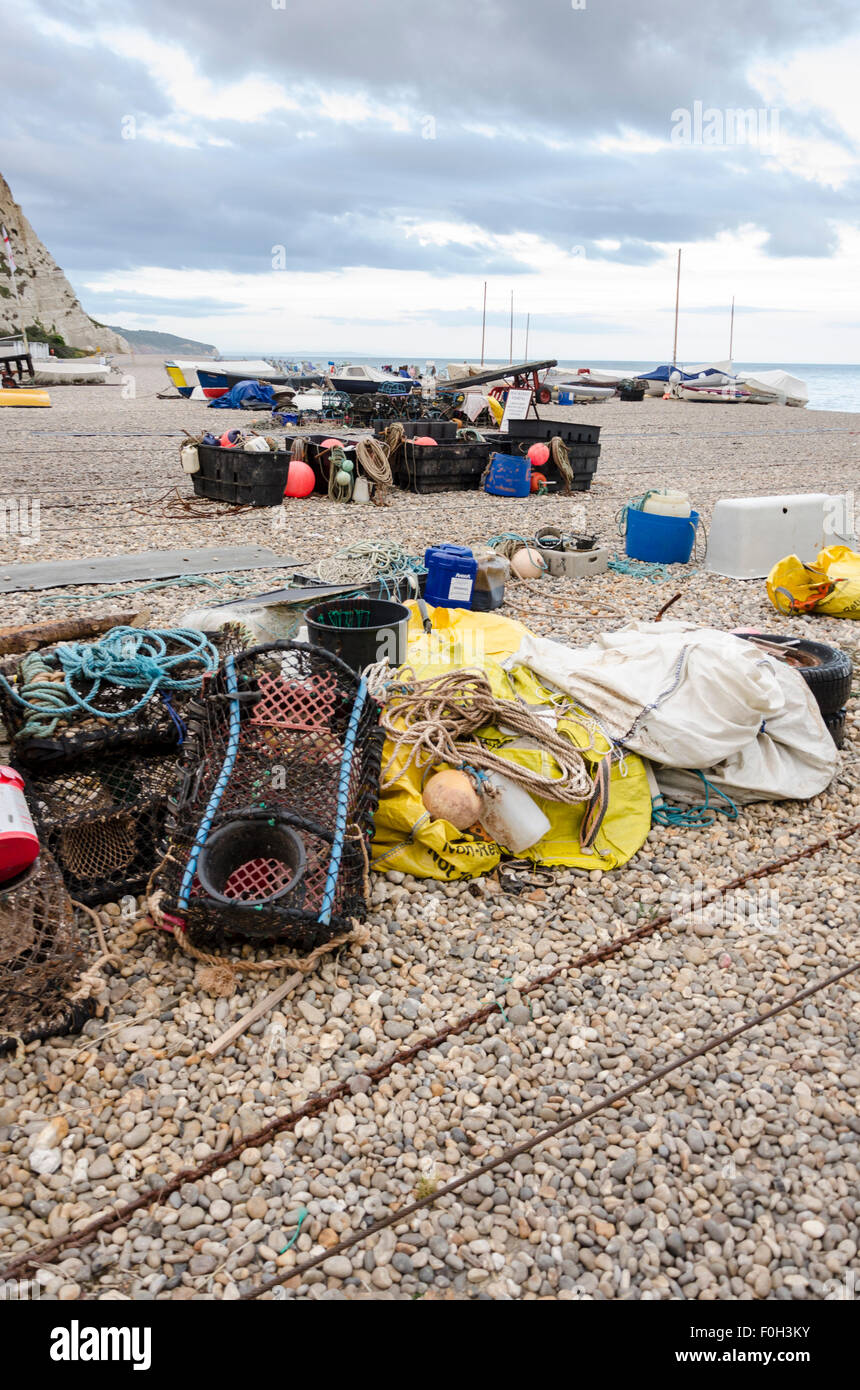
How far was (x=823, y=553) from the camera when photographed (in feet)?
24.2

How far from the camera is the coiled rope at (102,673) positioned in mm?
3186

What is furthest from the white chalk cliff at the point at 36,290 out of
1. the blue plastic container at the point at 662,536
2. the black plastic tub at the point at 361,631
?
the black plastic tub at the point at 361,631

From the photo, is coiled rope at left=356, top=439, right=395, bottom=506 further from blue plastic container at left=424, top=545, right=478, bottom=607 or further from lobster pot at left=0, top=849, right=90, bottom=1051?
lobster pot at left=0, top=849, right=90, bottom=1051

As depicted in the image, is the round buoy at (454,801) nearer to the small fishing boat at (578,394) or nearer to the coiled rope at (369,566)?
the coiled rope at (369,566)

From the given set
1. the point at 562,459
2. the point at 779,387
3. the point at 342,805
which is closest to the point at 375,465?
the point at 562,459

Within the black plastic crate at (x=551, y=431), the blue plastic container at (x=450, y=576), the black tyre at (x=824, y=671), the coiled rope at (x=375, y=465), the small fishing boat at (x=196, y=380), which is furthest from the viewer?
the small fishing boat at (x=196, y=380)

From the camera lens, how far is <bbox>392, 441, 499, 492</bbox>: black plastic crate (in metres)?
11.7

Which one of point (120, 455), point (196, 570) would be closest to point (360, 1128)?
point (196, 570)

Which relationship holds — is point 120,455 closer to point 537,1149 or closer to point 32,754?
point 32,754

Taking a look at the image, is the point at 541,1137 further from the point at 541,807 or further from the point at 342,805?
the point at 541,807

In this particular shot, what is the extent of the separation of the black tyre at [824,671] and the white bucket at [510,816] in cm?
174

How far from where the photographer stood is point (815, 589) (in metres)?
6.79

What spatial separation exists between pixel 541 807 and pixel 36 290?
57.6 meters
